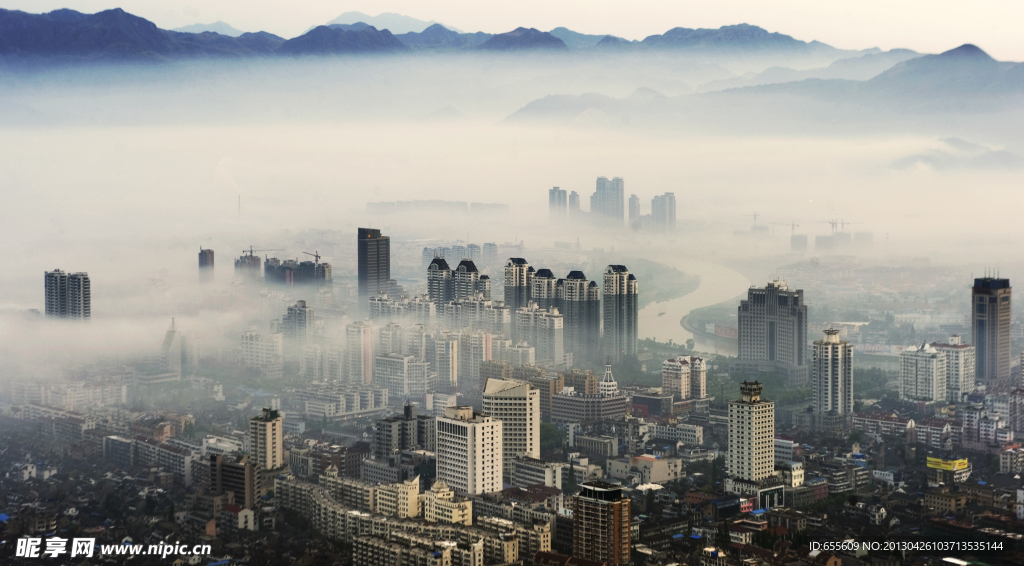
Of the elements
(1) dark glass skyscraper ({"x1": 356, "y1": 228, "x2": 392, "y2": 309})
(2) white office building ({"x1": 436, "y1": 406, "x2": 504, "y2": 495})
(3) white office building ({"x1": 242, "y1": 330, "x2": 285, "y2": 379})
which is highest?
(1) dark glass skyscraper ({"x1": 356, "y1": 228, "x2": 392, "y2": 309})

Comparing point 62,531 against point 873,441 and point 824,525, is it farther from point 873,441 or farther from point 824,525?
point 873,441

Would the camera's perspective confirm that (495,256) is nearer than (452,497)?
No

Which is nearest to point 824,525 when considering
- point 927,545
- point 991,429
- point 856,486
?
point 927,545

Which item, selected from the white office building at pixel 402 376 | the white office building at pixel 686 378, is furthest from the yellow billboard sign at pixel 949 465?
the white office building at pixel 402 376

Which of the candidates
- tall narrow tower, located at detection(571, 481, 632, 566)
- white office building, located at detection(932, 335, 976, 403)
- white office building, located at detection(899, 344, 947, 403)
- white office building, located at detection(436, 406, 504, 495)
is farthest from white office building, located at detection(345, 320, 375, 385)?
tall narrow tower, located at detection(571, 481, 632, 566)

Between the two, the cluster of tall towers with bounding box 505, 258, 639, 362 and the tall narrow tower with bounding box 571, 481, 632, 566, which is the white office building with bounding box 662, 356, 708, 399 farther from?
the tall narrow tower with bounding box 571, 481, 632, 566

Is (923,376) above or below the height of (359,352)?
below

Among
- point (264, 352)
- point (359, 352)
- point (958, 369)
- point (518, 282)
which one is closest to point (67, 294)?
point (264, 352)

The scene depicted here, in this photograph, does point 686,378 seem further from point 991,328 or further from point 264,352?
point 264,352
